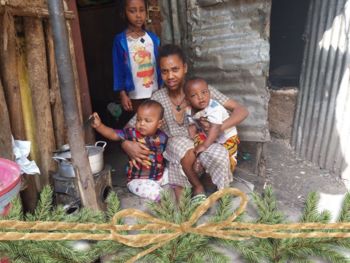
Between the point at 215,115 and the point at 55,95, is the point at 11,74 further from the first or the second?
the point at 215,115

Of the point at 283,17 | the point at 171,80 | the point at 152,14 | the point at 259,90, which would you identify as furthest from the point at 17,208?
the point at 283,17

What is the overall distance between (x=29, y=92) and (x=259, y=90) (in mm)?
2122

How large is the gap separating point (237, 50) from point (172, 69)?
98 centimetres

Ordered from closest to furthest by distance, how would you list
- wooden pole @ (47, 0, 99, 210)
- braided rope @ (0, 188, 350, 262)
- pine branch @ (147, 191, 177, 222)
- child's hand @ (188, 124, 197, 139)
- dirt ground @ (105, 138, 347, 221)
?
braided rope @ (0, 188, 350, 262), pine branch @ (147, 191, 177, 222), wooden pole @ (47, 0, 99, 210), child's hand @ (188, 124, 197, 139), dirt ground @ (105, 138, 347, 221)

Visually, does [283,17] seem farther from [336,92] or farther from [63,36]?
[63,36]

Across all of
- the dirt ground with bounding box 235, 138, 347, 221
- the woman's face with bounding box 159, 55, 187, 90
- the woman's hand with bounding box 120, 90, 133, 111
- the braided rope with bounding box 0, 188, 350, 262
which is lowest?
the dirt ground with bounding box 235, 138, 347, 221

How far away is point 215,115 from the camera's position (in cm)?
259

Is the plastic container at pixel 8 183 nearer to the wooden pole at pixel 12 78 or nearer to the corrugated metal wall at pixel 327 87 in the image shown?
the wooden pole at pixel 12 78

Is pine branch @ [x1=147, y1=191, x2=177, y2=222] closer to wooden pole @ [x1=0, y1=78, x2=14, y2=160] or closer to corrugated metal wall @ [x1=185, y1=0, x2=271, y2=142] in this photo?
wooden pole @ [x1=0, y1=78, x2=14, y2=160]

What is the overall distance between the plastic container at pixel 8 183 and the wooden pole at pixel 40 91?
24.2 inches

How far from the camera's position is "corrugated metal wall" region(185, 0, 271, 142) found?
3129mm

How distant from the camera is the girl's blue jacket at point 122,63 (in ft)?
10.4

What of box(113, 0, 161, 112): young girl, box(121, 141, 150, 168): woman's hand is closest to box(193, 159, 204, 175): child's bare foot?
box(121, 141, 150, 168): woman's hand

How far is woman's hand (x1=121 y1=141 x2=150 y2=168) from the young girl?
28.5 inches
